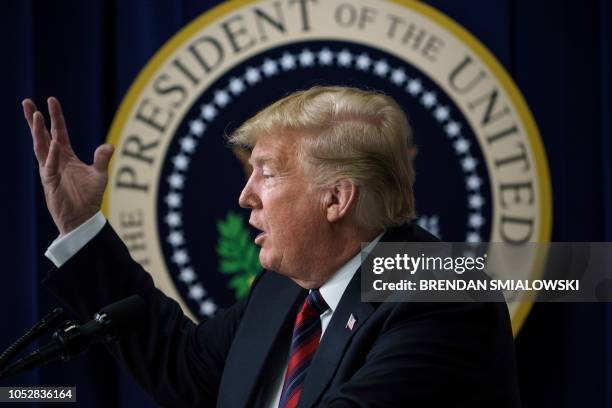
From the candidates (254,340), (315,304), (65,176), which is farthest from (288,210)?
(65,176)

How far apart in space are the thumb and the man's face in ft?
1.00

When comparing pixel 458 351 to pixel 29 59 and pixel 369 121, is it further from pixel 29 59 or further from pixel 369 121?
pixel 29 59

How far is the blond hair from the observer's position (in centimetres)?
161

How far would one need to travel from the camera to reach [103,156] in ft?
5.55

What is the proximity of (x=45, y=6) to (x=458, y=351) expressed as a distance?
6.41 feet

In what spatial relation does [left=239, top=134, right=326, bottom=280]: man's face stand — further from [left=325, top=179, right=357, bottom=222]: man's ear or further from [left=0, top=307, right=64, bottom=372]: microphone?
[left=0, top=307, right=64, bottom=372]: microphone

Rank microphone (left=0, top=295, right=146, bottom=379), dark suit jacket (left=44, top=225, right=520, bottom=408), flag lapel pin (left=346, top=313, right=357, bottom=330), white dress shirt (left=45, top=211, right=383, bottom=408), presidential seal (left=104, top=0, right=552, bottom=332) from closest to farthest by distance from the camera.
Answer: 1. microphone (left=0, top=295, right=146, bottom=379)
2. dark suit jacket (left=44, top=225, right=520, bottom=408)
3. flag lapel pin (left=346, top=313, right=357, bottom=330)
4. white dress shirt (left=45, top=211, right=383, bottom=408)
5. presidential seal (left=104, top=0, right=552, bottom=332)

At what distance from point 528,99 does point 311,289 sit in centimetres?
138

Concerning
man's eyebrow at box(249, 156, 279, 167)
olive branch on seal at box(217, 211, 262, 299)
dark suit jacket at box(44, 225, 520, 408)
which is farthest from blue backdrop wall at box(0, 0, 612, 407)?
man's eyebrow at box(249, 156, 279, 167)

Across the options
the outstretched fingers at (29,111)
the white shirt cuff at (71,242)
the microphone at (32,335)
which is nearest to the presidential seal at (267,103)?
the white shirt cuff at (71,242)

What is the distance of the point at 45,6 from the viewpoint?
277 cm

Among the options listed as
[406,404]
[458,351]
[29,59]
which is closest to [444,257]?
[458,351]

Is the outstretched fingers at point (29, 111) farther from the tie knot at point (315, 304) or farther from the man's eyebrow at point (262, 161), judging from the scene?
the tie knot at point (315, 304)

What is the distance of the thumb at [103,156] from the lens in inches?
66.2
